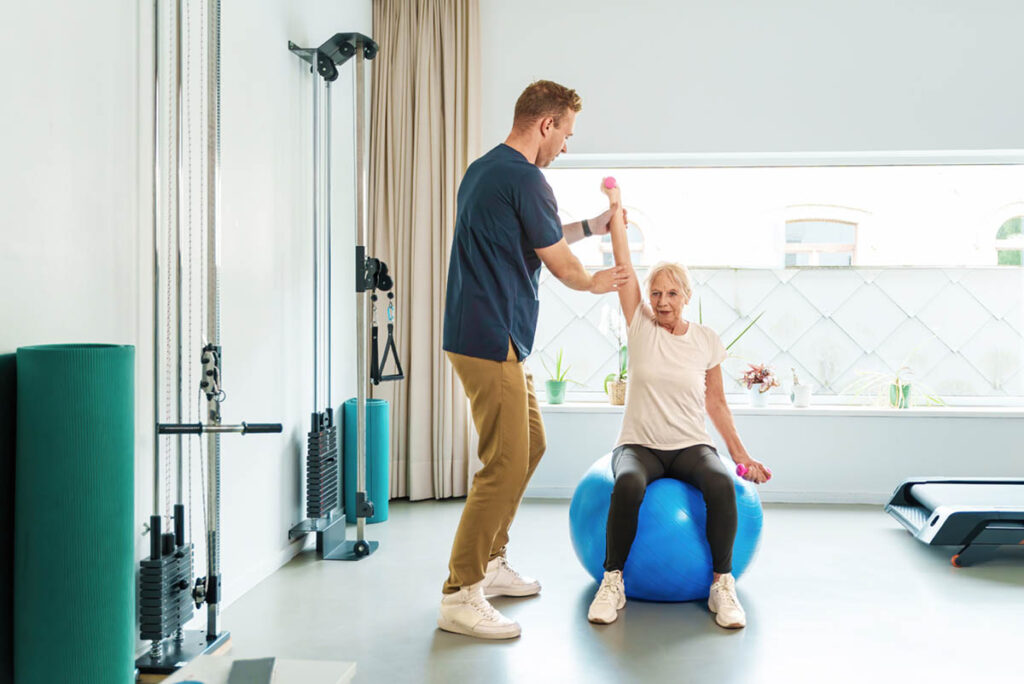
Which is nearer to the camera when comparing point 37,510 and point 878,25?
point 37,510

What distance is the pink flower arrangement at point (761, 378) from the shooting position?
4.50 metres

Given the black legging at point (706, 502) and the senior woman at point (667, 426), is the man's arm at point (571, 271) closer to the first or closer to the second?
the senior woman at point (667, 426)

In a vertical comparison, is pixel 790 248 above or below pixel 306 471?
above

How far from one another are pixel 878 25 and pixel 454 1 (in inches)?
82.1

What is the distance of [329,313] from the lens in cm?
373

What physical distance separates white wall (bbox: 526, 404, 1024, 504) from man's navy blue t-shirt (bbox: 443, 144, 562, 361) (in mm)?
1973

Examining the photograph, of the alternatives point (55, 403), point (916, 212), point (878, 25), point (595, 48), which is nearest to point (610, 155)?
point (595, 48)

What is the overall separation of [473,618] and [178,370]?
1.08 meters

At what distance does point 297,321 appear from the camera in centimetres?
343

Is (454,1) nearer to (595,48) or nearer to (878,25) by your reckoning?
(595,48)

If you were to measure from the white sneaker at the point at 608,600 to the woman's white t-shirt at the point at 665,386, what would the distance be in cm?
47

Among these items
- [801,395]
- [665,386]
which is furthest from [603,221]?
[801,395]

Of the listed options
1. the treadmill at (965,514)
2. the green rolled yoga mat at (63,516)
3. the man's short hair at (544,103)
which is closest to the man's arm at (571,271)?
the man's short hair at (544,103)

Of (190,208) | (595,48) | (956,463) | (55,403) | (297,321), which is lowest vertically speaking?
(956,463)
